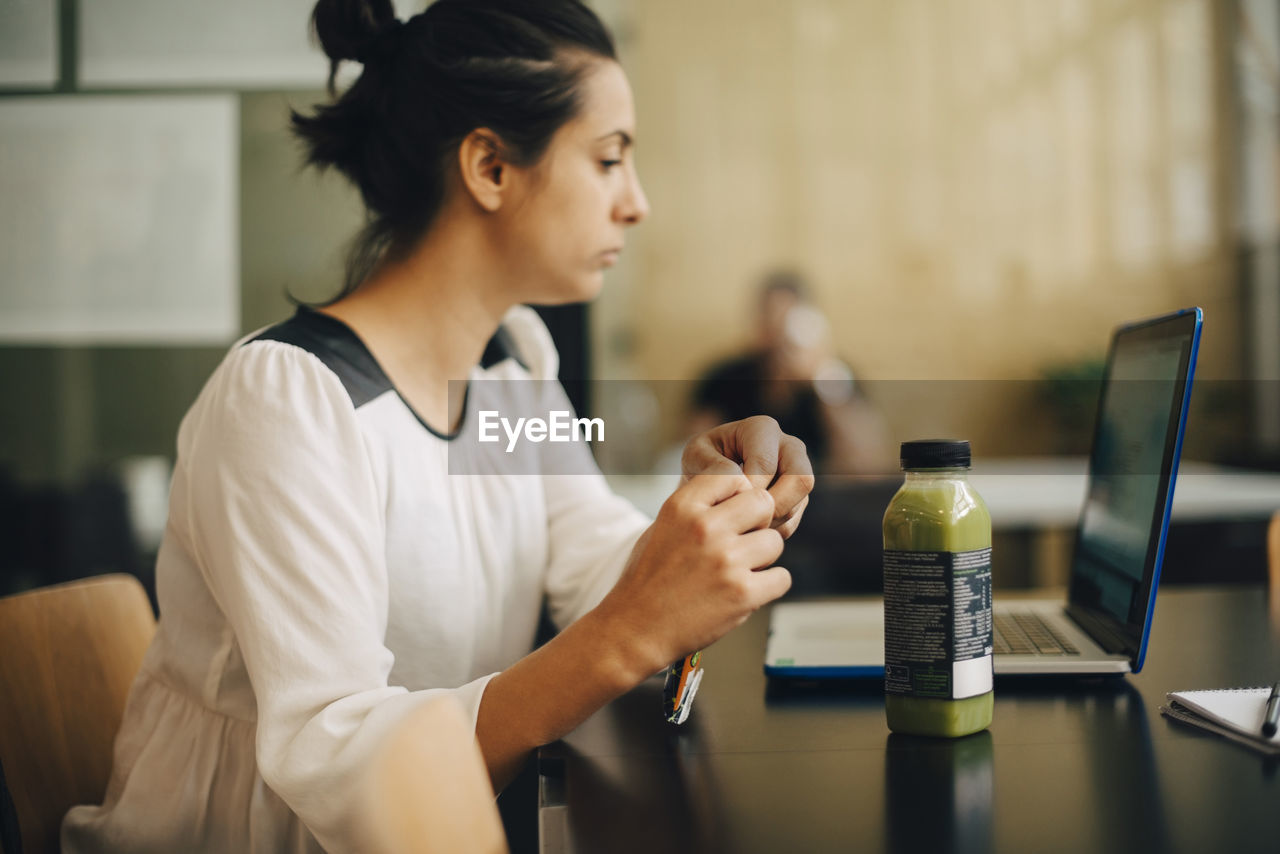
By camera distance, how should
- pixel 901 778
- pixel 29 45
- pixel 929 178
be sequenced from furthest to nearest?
pixel 929 178 < pixel 29 45 < pixel 901 778

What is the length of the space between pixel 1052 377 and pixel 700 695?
3.61 m

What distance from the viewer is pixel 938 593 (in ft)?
1.67

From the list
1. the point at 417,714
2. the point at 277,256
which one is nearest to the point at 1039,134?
the point at 277,256

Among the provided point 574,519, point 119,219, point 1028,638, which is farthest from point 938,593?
point 119,219

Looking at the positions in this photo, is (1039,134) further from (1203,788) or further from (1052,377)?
(1203,788)

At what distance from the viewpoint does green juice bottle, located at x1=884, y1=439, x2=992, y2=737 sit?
1.67ft

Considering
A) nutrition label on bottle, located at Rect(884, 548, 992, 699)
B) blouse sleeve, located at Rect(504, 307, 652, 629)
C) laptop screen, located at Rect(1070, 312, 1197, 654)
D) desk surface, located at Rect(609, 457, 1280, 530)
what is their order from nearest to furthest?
nutrition label on bottle, located at Rect(884, 548, 992, 699) < laptop screen, located at Rect(1070, 312, 1197, 654) < blouse sleeve, located at Rect(504, 307, 652, 629) < desk surface, located at Rect(609, 457, 1280, 530)

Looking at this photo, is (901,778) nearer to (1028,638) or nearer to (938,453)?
(938,453)

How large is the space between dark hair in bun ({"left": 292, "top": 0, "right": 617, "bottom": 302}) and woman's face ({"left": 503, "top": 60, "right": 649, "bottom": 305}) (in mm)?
14

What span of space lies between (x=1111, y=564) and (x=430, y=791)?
0.57 metres

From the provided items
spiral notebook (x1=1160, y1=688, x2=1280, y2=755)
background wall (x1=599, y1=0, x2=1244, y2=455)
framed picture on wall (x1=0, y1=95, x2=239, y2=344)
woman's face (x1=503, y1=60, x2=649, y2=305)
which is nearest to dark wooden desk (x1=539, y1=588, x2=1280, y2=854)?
spiral notebook (x1=1160, y1=688, x2=1280, y2=755)

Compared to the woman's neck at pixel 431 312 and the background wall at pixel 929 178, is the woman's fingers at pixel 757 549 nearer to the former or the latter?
the woman's neck at pixel 431 312

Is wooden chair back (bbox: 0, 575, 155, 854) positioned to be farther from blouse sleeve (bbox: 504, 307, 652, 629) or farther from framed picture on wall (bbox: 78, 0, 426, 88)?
framed picture on wall (bbox: 78, 0, 426, 88)

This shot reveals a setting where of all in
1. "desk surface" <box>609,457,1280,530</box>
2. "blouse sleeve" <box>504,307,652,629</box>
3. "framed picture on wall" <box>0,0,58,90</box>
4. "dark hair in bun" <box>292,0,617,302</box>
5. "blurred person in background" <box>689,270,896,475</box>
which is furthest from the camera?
"blurred person in background" <box>689,270,896,475</box>
